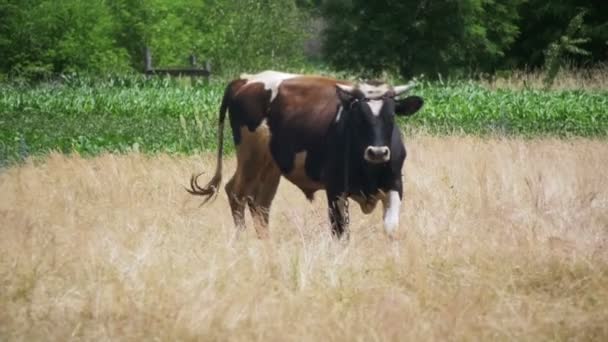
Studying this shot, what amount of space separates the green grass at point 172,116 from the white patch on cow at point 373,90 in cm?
675

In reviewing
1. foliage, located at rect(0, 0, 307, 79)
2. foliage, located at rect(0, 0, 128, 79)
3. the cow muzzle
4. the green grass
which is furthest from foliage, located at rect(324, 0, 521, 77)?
the cow muzzle

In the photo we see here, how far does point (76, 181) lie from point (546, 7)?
33.1 m

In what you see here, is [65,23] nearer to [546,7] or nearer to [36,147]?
[546,7]

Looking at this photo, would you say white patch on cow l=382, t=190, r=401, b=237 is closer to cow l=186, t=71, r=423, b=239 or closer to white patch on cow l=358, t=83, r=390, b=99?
cow l=186, t=71, r=423, b=239

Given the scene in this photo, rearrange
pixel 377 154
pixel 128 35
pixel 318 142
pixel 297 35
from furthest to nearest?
pixel 297 35 < pixel 128 35 < pixel 318 142 < pixel 377 154

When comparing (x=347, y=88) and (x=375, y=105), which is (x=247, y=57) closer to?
(x=347, y=88)

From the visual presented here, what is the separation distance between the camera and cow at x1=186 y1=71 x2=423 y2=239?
9.55m

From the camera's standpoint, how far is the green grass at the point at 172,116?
1822 centimetres

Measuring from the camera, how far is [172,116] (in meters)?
24.5

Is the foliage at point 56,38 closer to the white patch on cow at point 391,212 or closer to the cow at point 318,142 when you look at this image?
the cow at point 318,142

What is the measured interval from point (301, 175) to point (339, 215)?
875mm

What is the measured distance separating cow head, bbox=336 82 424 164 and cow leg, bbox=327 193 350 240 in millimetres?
417

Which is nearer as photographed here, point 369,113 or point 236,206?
point 369,113

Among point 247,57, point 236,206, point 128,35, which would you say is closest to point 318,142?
point 236,206
